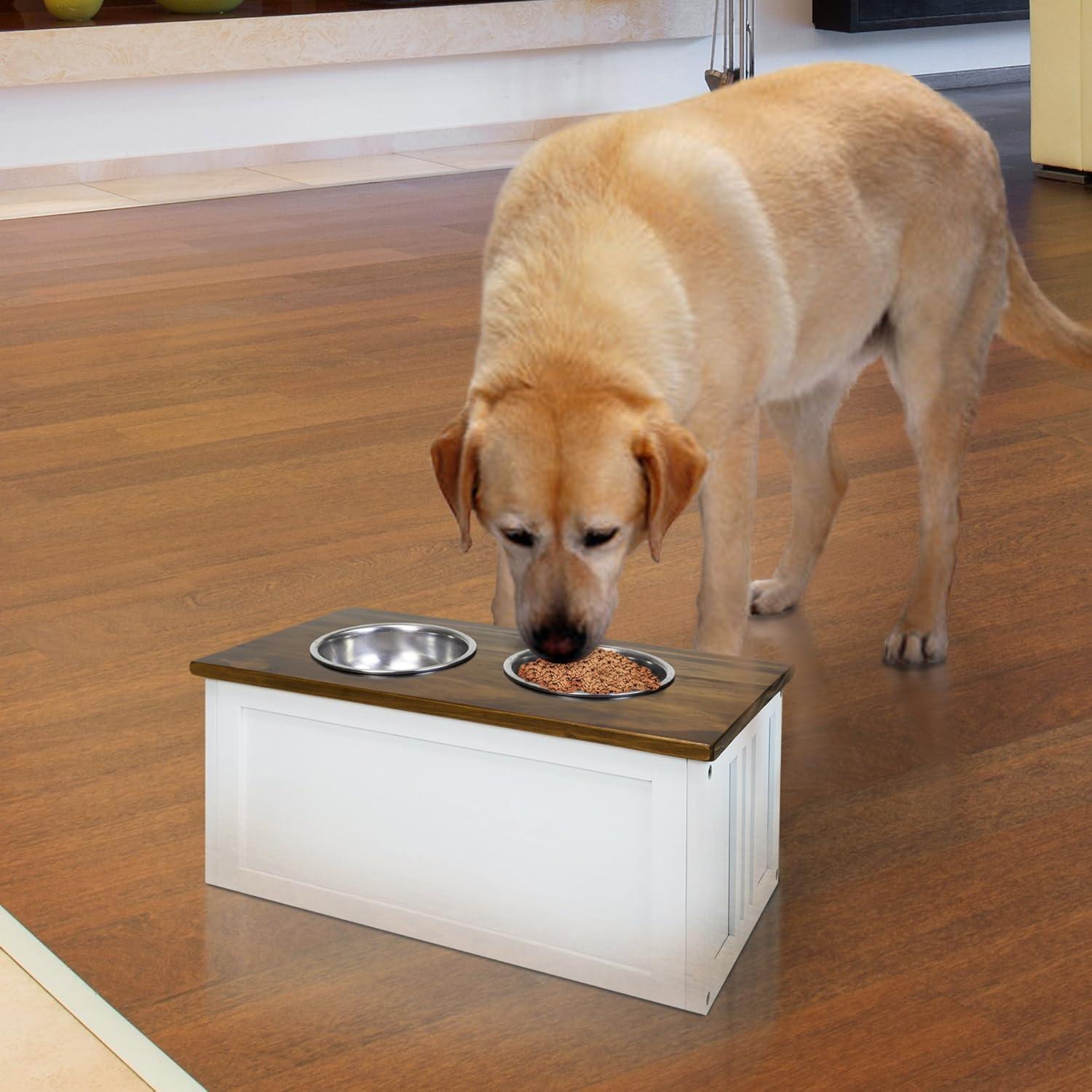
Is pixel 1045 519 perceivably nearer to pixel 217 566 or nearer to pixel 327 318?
pixel 217 566

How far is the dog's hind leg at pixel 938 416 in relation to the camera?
2.56 m

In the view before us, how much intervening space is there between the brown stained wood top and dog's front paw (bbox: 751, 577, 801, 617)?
0.93m

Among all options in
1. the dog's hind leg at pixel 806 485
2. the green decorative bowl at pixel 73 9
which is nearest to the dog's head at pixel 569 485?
the dog's hind leg at pixel 806 485

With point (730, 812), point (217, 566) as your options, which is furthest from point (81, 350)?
point (730, 812)

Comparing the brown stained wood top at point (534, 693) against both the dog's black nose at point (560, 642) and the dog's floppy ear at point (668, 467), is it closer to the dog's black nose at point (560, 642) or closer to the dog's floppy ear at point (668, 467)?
the dog's black nose at point (560, 642)

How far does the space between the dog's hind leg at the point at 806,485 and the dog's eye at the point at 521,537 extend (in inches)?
37.8

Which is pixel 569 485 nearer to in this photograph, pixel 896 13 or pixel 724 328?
pixel 724 328

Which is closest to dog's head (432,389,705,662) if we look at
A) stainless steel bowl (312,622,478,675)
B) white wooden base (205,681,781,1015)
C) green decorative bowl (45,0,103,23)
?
stainless steel bowl (312,622,478,675)

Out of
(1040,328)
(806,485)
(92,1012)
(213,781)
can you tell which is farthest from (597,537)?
(1040,328)

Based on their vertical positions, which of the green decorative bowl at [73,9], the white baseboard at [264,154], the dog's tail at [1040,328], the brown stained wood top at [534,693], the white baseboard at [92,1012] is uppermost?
the green decorative bowl at [73,9]

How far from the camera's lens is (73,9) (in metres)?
7.46

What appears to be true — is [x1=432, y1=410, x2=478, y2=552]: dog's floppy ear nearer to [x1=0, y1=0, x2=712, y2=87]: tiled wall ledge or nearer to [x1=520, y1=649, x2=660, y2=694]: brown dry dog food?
[x1=520, y1=649, x2=660, y2=694]: brown dry dog food

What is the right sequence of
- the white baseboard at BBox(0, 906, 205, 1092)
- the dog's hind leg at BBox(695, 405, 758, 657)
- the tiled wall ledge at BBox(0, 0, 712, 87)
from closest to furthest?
1. the white baseboard at BBox(0, 906, 205, 1092)
2. the dog's hind leg at BBox(695, 405, 758, 657)
3. the tiled wall ledge at BBox(0, 0, 712, 87)

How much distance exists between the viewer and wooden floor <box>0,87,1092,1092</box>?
1.70 meters
